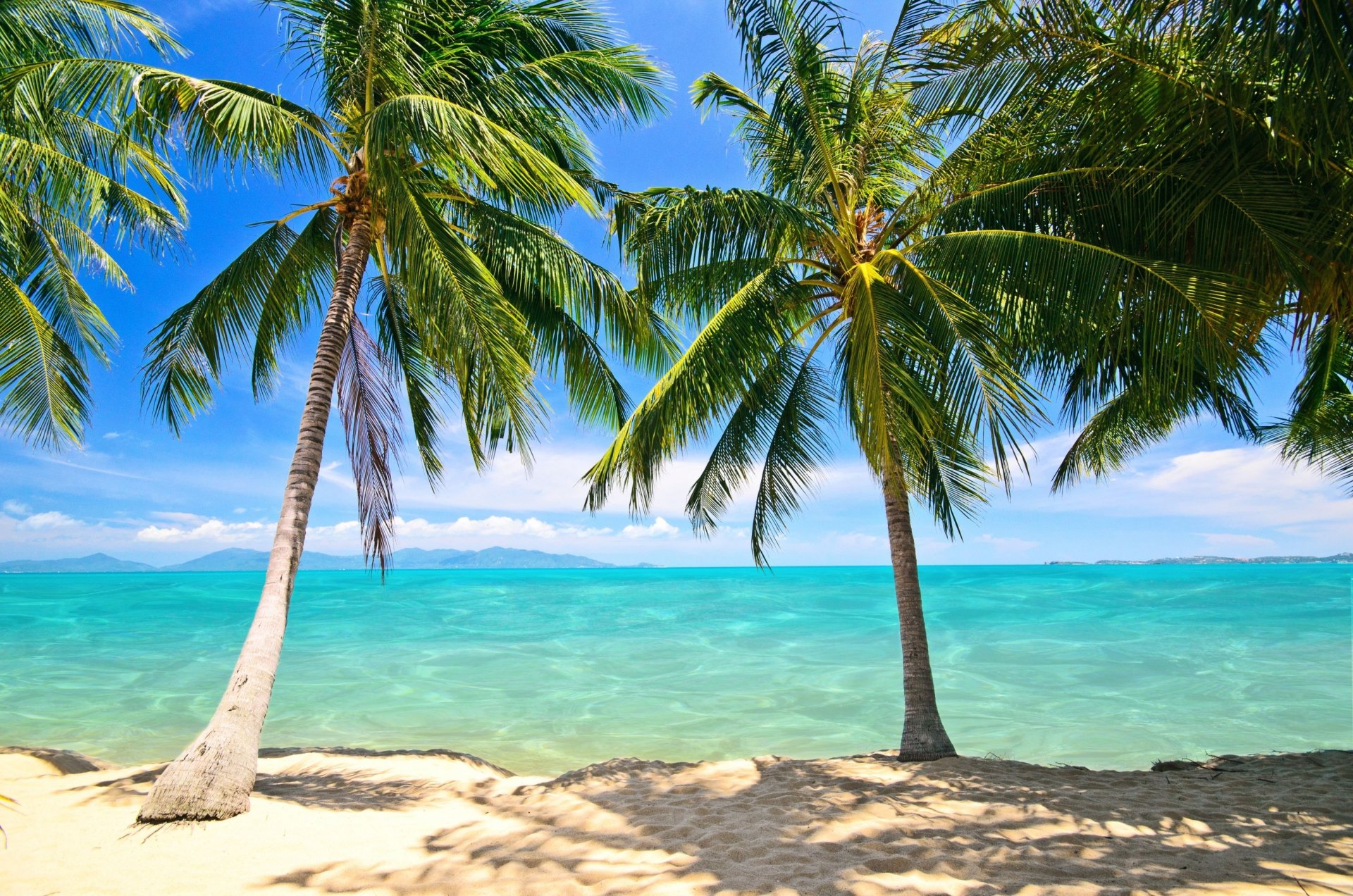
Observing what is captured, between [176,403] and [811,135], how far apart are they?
22.8 ft

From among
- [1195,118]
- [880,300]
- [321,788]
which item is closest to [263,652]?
[321,788]

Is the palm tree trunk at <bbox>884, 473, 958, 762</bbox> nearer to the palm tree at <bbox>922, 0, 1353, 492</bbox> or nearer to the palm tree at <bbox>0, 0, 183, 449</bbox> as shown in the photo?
the palm tree at <bbox>922, 0, 1353, 492</bbox>

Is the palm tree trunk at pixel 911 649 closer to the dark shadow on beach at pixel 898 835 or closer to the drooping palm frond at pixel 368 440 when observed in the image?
the dark shadow on beach at pixel 898 835

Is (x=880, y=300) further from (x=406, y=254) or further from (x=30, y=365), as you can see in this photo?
(x=30, y=365)

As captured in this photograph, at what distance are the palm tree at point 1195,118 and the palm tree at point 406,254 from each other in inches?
118

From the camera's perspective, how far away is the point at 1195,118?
14.5 feet

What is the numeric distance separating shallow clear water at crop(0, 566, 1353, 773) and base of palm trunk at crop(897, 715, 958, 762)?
3029mm

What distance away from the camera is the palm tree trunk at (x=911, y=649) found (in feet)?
20.5

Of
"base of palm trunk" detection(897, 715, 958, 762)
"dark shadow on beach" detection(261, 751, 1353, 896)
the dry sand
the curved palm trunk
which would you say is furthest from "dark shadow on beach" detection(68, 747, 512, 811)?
"base of palm trunk" detection(897, 715, 958, 762)

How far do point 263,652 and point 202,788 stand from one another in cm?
90

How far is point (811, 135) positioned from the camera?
21.8 feet

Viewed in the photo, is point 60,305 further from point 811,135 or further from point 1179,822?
point 1179,822

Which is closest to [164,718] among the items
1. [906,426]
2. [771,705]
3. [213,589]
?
[771,705]

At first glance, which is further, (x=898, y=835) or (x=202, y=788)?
(x=202, y=788)
